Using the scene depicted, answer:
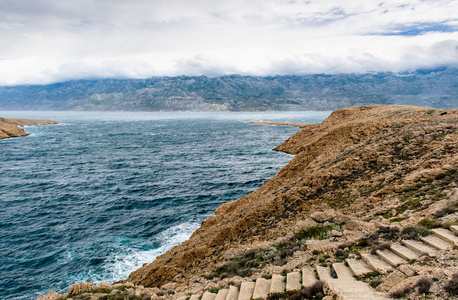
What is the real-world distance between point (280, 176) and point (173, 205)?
1560 cm

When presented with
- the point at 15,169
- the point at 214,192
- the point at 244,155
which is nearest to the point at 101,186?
the point at 214,192

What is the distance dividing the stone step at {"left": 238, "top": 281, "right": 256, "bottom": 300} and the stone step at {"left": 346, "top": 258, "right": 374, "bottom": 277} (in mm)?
3862

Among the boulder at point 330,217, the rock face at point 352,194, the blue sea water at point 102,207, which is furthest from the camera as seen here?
the blue sea water at point 102,207

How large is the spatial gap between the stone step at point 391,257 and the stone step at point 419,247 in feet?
Answer: 1.99

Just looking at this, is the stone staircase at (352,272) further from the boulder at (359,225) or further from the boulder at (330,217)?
the boulder at (330,217)

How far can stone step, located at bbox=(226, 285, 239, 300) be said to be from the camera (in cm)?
1020

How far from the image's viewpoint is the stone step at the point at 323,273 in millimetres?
9363

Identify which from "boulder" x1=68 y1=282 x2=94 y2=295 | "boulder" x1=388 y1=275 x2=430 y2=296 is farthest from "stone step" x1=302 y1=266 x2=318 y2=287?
"boulder" x1=68 y1=282 x2=94 y2=295

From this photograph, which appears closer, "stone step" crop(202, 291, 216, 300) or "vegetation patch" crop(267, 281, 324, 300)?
"vegetation patch" crop(267, 281, 324, 300)

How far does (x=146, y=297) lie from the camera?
12.2 m

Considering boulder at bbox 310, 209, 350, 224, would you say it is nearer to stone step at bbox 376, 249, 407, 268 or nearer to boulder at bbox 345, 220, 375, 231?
boulder at bbox 345, 220, 375, 231

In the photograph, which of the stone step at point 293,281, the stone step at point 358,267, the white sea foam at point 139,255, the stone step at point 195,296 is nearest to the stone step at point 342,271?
the stone step at point 358,267

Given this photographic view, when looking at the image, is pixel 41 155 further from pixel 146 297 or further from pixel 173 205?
pixel 146 297

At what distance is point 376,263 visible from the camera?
938 cm
